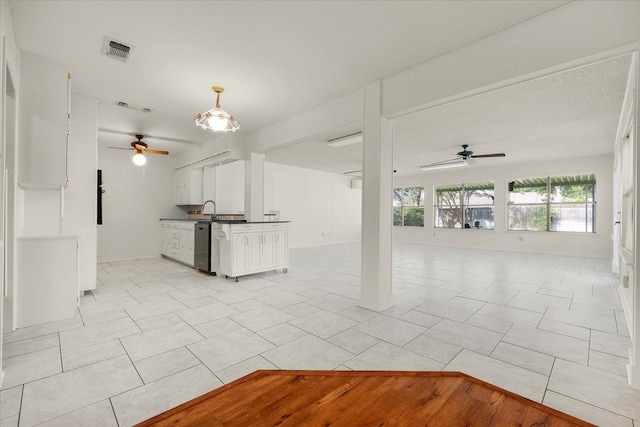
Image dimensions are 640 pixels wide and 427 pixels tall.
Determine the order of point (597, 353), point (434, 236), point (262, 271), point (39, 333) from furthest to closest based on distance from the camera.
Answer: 1. point (434, 236)
2. point (262, 271)
3. point (39, 333)
4. point (597, 353)

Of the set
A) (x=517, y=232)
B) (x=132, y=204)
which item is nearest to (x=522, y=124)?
(x=517, y=232)

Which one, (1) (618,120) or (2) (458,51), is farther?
(1) (618,120)

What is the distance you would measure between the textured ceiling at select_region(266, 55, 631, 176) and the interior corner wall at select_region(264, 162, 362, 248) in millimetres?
950

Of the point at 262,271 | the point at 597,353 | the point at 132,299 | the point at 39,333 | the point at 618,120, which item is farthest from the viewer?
the point at 262,271

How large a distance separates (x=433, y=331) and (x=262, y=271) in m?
2.95

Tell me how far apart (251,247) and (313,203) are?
16.7ft

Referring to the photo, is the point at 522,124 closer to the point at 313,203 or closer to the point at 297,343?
the point at 297,343

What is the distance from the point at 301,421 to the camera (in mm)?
1284

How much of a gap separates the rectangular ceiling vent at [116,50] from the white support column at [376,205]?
242 centimetres

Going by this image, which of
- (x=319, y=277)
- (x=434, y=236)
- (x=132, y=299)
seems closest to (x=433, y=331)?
(x=319, y=277)

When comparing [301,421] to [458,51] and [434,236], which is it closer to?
[458,51]

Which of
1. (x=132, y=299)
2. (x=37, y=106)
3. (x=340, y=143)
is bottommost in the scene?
(x=132, y=299)

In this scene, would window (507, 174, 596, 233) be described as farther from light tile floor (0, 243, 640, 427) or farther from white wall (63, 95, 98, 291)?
white wall (63, 95, 98, 291)

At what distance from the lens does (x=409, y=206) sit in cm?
1088
